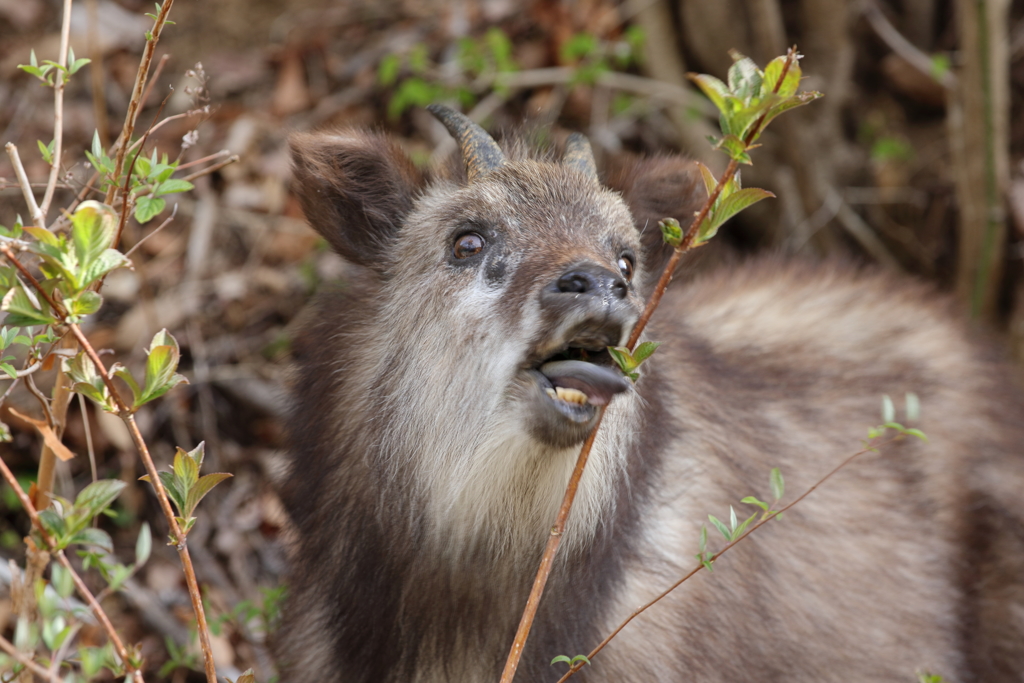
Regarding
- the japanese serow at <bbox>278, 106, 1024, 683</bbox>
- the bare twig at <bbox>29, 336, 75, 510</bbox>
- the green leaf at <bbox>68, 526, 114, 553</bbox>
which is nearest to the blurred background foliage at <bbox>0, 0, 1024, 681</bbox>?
the japanese serow at <bbox>278, 106, 1024, 683</bbox>

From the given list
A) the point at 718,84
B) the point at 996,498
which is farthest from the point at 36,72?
the point at 996,498

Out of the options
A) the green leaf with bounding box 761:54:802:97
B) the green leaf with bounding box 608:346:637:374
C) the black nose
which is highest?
the green leaf with bounding box 761:54:802:97

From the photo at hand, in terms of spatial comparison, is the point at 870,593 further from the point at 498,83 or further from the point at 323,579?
the point at 498,83

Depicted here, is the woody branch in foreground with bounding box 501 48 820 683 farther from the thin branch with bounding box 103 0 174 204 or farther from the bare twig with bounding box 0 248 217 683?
the thin branch with bounding box 103 0 174 204

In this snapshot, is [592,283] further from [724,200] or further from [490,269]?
[490,269]

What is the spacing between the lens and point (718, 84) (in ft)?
7.50

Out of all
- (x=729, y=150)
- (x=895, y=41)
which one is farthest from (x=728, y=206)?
(x=895, y=41)

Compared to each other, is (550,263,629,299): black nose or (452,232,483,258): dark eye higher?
(550,263,629,299): black nose

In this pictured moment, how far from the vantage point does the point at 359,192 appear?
3.56 metres

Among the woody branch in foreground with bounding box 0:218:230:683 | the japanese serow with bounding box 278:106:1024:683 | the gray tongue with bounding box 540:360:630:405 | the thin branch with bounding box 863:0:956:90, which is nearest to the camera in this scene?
the woody branch in foreground with bounding box 0:218:230:683

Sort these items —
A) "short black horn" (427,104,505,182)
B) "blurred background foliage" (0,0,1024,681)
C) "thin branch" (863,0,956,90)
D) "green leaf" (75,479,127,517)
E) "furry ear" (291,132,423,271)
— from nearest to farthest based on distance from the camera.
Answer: "green leaf" (75,479,127,517) → "short black horn" (427,104,505,182) → "furry ear" (291,132,423,271) → "blurred background foliage" (0,0,1024,681) → "thin branch" (863,0,956,90)

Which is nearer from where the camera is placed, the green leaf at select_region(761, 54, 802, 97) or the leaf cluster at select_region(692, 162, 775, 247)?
the green leaf at select_region(761, 54, 802, 97)

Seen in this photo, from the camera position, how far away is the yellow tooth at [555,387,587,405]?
8.41 ft

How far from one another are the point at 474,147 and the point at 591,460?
45.0 inches
